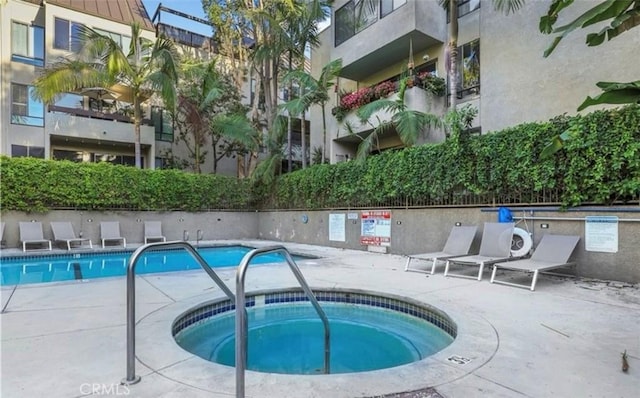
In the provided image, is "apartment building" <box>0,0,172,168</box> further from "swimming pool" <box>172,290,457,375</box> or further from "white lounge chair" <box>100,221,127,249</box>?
"swimming pool" <box>172,290,457,375</box>

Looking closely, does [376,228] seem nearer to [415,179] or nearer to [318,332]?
[415,179]

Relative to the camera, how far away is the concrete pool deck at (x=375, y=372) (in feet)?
8.47

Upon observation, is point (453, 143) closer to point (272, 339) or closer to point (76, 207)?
point (272, 339)

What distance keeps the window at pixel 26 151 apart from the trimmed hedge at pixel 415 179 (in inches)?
192

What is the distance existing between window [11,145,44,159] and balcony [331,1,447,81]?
1400 cm

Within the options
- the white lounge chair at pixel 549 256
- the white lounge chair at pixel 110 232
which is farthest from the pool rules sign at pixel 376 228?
the white lounge chair at pixel 110 232

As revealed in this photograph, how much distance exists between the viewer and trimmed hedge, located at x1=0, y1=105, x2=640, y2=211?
648cm

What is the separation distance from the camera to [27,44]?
673 inches

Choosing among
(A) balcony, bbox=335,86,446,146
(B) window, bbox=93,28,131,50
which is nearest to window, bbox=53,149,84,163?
(B) window, bbox=93,28,131,50

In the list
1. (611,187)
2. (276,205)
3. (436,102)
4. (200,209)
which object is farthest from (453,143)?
(200,209)

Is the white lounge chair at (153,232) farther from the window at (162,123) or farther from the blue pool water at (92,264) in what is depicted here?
the window at (162,123)

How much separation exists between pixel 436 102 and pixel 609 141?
6953 millimetres

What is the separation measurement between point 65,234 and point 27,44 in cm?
1057

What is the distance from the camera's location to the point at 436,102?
42.1 ft
